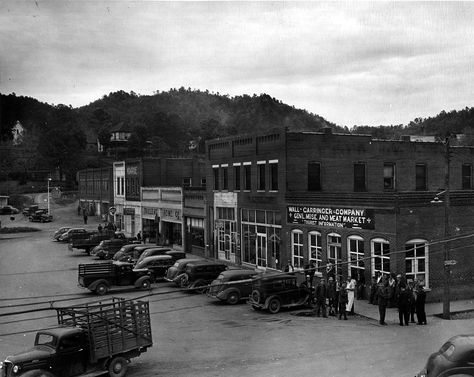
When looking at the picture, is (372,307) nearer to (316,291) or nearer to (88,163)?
(316,291)

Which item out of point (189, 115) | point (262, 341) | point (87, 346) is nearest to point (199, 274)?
point (262, 341)

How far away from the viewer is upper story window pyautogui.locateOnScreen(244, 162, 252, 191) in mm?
38281

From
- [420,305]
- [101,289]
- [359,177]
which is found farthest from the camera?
[359,177]

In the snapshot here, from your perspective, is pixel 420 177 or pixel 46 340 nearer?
pixel 46 340

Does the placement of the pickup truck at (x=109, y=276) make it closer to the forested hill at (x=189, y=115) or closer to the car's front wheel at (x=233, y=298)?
the car's front wheel at (x=233, y=298)

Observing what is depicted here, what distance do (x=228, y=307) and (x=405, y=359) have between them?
10495 mm

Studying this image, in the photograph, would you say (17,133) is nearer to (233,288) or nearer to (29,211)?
(29,211)

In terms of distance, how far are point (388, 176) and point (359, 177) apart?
10.1 feet

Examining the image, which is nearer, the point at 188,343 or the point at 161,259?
the point at 188,343

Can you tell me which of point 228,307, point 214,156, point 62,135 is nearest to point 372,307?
point 228,307

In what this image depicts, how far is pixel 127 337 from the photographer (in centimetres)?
1560

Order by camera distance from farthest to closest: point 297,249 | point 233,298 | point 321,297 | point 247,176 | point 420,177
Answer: point 420,177 → point 247,176 → point 297,249 → point 233,298 → point 321,297

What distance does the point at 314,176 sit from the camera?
36031 mm

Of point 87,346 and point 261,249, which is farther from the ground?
point 87,346
